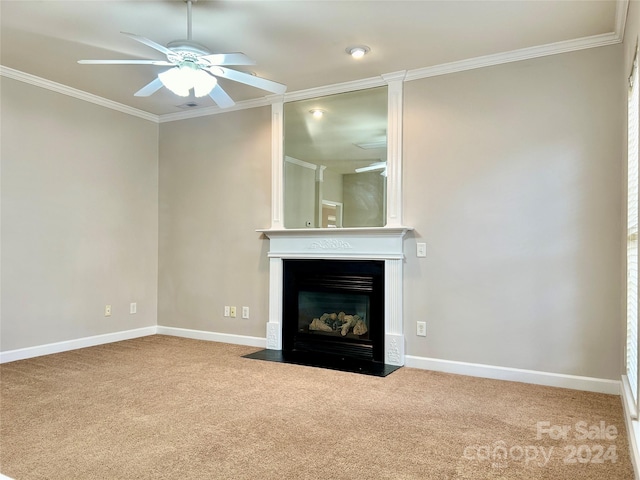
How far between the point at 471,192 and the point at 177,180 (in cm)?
337

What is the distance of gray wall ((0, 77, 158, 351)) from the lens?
4039mm

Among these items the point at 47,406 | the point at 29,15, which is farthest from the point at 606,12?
the point at 47,406

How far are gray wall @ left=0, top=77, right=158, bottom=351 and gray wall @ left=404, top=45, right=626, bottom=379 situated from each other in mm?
3153

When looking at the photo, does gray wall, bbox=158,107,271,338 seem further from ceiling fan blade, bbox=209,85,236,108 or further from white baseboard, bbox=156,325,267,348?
ceiling fan blade, bbox=209,85,236,108

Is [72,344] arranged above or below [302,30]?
below

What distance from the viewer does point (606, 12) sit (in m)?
2.90

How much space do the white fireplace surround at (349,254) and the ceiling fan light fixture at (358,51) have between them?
1.46 m

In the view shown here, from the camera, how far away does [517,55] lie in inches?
139

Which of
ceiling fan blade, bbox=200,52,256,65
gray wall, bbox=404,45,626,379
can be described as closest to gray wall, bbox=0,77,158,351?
ceiling fan blade, bbox=200,52,256,65

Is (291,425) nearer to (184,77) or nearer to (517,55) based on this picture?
(184,77)

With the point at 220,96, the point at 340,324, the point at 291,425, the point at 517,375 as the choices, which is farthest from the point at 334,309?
the point at 220,96

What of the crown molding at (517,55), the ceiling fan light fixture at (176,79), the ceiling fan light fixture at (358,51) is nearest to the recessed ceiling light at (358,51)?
the ceiling fan light fixture at (358,51)

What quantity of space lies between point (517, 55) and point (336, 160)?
176cm

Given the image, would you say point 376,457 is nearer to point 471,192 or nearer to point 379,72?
point 471,192
